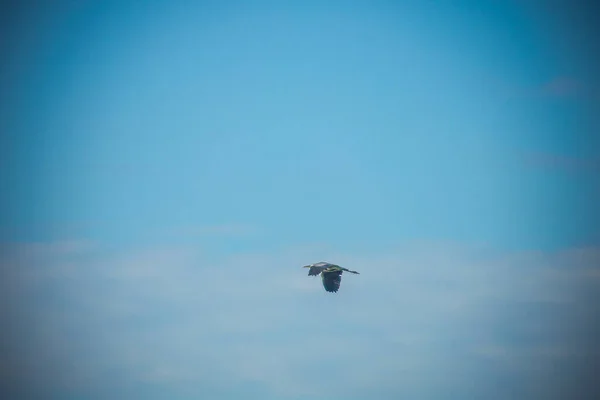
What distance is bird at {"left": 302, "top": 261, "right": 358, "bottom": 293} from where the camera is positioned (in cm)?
3697

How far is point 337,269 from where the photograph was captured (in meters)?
37.0

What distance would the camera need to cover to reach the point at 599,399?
12269cm

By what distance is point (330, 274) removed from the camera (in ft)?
122

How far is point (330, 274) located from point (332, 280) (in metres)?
0.54

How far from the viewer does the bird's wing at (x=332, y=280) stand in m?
37.0

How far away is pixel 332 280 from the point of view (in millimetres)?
37094

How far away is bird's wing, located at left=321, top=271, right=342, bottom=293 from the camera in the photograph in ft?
121

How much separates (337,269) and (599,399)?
12868cm

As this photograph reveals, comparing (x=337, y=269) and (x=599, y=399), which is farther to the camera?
(x=599, y=399)
